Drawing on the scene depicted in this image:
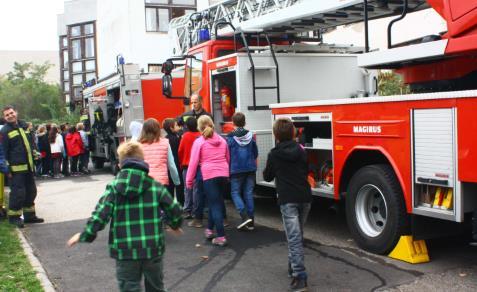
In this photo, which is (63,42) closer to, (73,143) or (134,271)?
(73,143)

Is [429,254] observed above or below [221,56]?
below

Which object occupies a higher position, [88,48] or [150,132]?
[88,48]

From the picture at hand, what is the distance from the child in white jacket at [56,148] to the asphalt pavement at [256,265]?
848 cm

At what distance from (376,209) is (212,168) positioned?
2.01 m

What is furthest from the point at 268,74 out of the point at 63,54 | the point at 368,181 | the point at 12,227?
the point at 63,54

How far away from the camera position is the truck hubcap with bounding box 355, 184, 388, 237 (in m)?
6.31

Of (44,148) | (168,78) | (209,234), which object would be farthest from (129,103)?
(209,234)

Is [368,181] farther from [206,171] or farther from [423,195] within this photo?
[206,171]

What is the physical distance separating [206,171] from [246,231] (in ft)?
4.16

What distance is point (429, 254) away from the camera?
626cm

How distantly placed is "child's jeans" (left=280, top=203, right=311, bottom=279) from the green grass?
2.39 m

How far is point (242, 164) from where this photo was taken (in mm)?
7469

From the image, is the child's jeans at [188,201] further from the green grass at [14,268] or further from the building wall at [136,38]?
the building wall at [136,38]

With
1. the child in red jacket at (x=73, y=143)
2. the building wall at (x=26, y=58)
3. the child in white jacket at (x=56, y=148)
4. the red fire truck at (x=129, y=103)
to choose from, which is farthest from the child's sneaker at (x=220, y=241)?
the building wall at (x=26, y=58)
